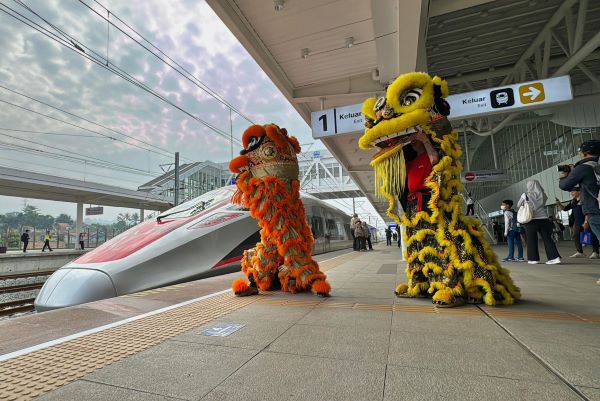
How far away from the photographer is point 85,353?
1792mm

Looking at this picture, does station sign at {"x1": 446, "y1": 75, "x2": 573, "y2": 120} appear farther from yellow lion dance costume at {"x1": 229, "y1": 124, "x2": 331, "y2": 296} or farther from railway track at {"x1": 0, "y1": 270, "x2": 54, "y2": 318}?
railway track at {"x1": 0, "y1": 270, "x2": 54, "y2": 318}

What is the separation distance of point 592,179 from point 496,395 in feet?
13.7

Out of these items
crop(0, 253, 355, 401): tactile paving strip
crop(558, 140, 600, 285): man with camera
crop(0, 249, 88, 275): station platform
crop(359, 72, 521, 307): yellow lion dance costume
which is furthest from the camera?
crop(0, 249, 88, 275): station platform

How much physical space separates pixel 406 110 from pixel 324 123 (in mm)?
4092

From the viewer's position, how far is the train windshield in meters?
6.41

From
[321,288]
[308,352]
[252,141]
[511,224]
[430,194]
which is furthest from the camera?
[511,224]

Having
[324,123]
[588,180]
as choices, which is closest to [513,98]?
[588,180]

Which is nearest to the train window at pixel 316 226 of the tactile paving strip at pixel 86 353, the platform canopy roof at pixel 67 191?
the tactile paving strip at pixel 86 353

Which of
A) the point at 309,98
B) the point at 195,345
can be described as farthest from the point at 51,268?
the point at 195,345

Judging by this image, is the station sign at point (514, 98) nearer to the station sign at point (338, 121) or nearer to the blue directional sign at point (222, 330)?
the station sign at point (338, 121)

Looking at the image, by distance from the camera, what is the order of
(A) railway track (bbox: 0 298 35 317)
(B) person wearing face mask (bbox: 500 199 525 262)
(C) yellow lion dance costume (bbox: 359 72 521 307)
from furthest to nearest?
(B) person wearing face mask (bbox: 500 199 525 262) → (A) railway track (bbox: 0 298 35 317) → (C) yellow lion dance costume (bbox: 359 72 521 307)

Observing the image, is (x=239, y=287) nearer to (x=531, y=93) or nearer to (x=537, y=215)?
(x=537, y=215)

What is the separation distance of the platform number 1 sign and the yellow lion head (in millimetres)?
3753

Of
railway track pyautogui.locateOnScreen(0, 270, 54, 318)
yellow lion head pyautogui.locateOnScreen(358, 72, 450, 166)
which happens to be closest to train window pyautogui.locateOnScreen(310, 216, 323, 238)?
railway track pyautogui.locateOnScreen(0, 270, 54, 318)
